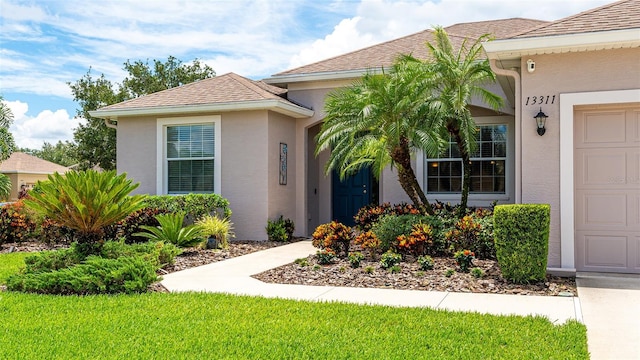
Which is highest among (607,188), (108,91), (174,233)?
(108,91)

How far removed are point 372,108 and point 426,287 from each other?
373 cm

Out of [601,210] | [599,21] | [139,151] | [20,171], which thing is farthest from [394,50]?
[20,171]

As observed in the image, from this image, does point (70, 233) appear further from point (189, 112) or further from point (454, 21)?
point (454, 21)

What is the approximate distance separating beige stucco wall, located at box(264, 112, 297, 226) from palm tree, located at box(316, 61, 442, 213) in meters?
2.70

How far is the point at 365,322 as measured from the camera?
17.9 ft

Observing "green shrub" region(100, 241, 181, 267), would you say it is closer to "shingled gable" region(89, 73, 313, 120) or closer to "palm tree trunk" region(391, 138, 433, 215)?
"palm tree trunk" region(391, 138, 433, 215)

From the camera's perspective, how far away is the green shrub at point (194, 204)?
1262cm

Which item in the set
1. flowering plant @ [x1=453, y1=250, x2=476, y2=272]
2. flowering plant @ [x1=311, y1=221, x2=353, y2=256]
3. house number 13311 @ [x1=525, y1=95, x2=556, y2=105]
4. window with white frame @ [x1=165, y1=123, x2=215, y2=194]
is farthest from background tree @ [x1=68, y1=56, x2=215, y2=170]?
house number 13311 @ [x1=525, y1=95, x2=556, y2=105]

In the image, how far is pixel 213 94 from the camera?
13.9 m

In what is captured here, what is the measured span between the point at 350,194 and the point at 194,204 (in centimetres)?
450

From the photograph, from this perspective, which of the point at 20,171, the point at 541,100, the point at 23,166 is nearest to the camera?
the point at 541,100

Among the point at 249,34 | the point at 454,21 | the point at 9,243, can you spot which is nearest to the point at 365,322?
the point at 249,34

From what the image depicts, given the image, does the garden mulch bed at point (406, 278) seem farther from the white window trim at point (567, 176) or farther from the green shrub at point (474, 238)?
the white window trim at point (567, 176)

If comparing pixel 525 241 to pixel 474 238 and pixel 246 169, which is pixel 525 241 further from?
pixel 246 169
